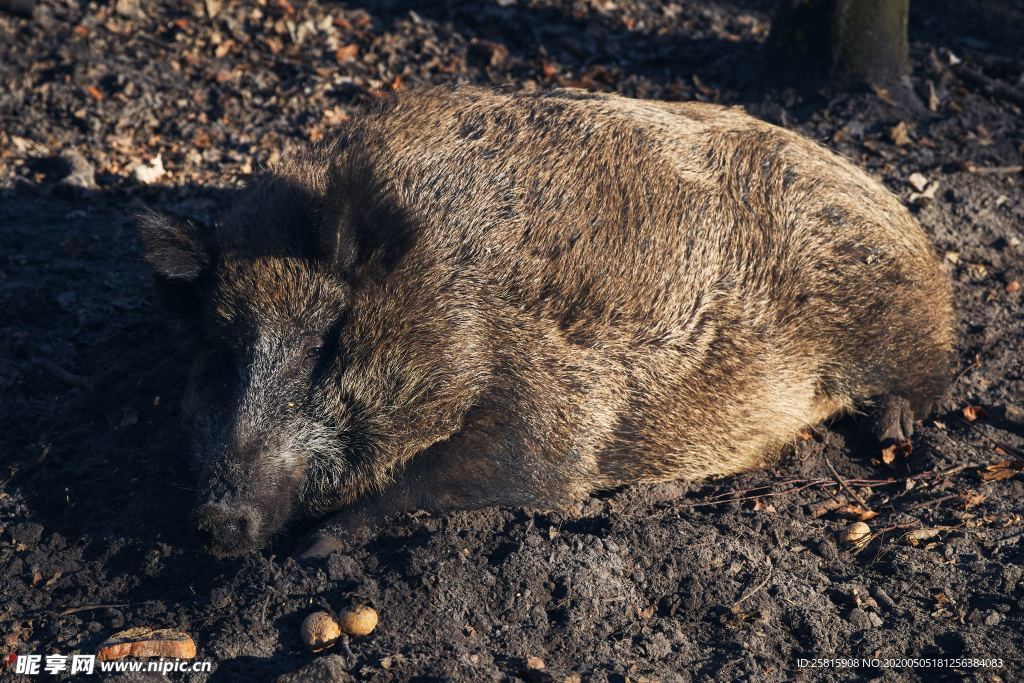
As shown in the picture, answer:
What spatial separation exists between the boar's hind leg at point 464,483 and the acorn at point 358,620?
1.57 ft

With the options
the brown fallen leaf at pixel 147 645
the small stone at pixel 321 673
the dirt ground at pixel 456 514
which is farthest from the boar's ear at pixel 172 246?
the small stone at pixel 321 673

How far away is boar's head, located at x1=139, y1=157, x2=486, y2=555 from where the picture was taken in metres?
4.04

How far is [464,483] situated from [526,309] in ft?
2.70

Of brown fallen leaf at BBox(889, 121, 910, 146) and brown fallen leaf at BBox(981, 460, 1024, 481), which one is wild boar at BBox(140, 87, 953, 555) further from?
brown fallen leaf at BBox(889, 121, 910, 146)

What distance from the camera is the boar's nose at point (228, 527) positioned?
12.2ft

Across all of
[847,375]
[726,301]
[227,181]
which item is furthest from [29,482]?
[847,375]

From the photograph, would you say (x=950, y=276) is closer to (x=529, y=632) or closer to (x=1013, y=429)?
(x=1013, y=429)

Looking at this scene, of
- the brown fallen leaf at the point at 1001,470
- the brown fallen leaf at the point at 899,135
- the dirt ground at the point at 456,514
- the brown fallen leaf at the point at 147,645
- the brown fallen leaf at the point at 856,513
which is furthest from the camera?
the brown fallen leaf at the point at 899,135

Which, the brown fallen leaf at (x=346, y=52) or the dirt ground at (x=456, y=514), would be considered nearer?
the dirt ground at (x=456, y=514)

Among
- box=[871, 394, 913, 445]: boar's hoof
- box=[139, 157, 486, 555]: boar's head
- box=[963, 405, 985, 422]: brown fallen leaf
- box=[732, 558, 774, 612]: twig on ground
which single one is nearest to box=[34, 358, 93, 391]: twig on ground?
box=[139, 157, 486, 555]: boar's head

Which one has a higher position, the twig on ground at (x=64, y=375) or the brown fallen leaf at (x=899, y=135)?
the brown fallen leaf at (x=899, y=135)

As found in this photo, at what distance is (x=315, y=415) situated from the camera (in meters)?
4.09

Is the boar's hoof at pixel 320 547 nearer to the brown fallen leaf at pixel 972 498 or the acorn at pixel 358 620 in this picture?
the acorn at pixel 358 620

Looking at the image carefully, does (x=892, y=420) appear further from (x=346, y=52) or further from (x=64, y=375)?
(x=346, y=52)
